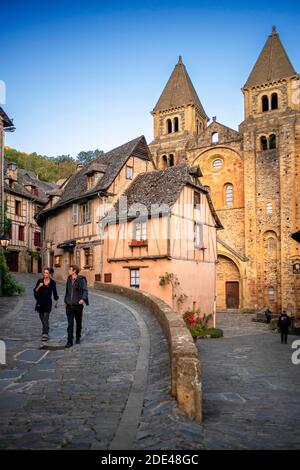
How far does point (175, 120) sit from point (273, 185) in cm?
1325

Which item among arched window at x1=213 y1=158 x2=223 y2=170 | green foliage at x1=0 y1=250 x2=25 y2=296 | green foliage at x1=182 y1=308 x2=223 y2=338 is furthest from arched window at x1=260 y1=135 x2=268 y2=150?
green foliage at x1=0 y1=250 x2=25 y2=296

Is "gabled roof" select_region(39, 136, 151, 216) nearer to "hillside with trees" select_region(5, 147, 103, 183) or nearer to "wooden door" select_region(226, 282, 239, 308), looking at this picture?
"wooden door" select_region(226, 282, 239, 308)

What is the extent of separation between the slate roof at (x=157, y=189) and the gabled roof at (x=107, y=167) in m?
1.39

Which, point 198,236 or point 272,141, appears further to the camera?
point 272,141

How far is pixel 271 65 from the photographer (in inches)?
1409

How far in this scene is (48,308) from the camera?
26.1 feet

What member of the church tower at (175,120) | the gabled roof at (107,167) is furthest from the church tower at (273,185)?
the gabled roof at (107,167)

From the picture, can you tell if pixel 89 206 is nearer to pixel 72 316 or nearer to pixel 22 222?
pixel 22 222

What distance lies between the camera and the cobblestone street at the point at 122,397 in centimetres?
371

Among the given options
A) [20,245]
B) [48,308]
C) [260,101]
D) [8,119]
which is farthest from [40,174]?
[48,308]

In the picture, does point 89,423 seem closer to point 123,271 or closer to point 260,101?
point 123,271

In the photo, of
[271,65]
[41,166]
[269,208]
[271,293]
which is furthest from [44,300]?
[41,166]

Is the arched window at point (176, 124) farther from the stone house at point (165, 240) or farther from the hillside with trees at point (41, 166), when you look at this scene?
the hillside with trees at point (41, 166)

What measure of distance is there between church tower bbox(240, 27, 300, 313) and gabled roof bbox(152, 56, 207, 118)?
706cm
